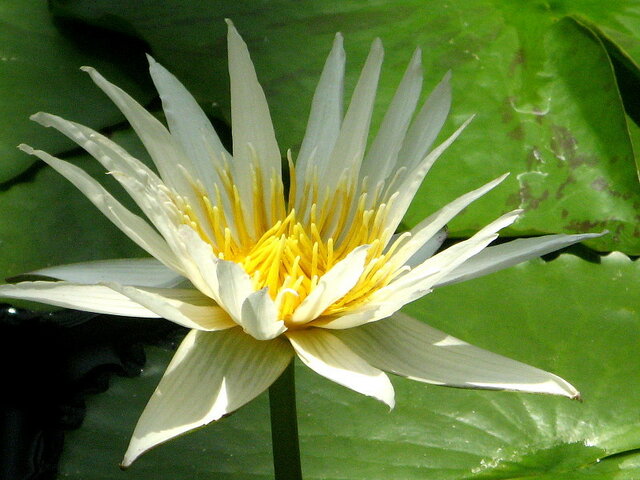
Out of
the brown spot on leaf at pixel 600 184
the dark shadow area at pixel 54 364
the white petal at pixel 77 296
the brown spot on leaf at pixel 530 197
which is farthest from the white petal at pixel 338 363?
the brown spot on leaf at pixel 600 184

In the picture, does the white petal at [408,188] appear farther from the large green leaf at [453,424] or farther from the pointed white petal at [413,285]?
the large green leaf at [453,424]

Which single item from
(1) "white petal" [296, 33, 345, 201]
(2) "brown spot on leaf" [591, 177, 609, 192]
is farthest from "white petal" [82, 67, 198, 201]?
(2) "brown spot on leaf" [591, 177, 609, 192]

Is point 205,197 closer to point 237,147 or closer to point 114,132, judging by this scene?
point 237,147

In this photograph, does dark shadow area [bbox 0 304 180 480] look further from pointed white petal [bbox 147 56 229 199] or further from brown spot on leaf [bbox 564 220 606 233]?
brown spot on leaf [bbox 564 220 606 233]

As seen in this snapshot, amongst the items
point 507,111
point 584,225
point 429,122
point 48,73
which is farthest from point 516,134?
point 48,73

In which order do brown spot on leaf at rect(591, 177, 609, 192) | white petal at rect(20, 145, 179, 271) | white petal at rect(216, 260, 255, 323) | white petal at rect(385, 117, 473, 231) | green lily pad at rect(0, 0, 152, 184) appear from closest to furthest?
1. white petal at rect(216, 260, 255, 323)
2. white petal at rect(20, 145, 179, 271)
3. white petal at rect(385, 117, 473, 231)
4. green lily pad at rect(0, 0, 152, 184)
5. brown spot on leaf at rect(591, 177, 609, 192)
